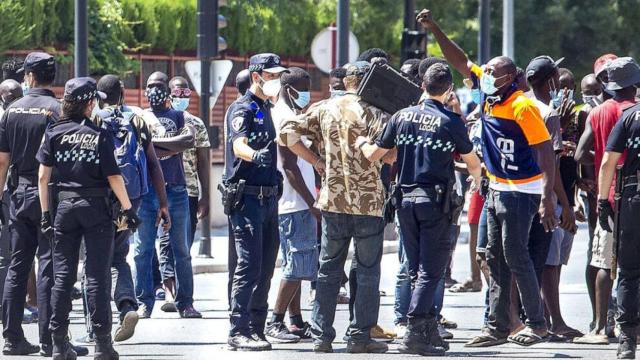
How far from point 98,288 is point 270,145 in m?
1.61

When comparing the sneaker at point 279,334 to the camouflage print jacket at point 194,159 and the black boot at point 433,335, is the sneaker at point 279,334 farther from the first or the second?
the camouflage print jacket at point 194,159

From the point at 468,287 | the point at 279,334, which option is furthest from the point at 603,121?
the point at 468,287

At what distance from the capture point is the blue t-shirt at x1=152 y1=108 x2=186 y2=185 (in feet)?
41.7

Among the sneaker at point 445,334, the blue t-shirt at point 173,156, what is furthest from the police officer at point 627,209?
the blue t-shirt at point 173,156

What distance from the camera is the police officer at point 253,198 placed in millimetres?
10367

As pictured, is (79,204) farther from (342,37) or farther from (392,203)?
(342,37)

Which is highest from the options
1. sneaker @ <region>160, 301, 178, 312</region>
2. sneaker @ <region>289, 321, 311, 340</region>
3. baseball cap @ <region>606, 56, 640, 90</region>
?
baseball cap @ <region>606, 56, 640, 90</region>

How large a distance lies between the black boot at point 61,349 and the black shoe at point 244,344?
1.14 m

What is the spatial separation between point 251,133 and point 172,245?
97.9 inches

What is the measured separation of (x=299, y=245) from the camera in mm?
11023

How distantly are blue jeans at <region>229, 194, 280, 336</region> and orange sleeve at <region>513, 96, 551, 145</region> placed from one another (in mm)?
1717

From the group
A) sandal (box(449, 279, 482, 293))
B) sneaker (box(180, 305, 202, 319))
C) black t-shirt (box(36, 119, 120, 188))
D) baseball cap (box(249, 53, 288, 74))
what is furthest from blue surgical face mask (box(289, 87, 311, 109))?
sandal (box(449, 279, 482, 293))

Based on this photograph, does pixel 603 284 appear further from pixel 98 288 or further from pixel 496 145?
pixel 98 288

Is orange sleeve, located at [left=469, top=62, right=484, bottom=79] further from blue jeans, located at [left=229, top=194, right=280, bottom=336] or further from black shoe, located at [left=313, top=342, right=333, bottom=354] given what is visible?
black shoe, located at [left=313, top=342, right=333, bottom=354]
